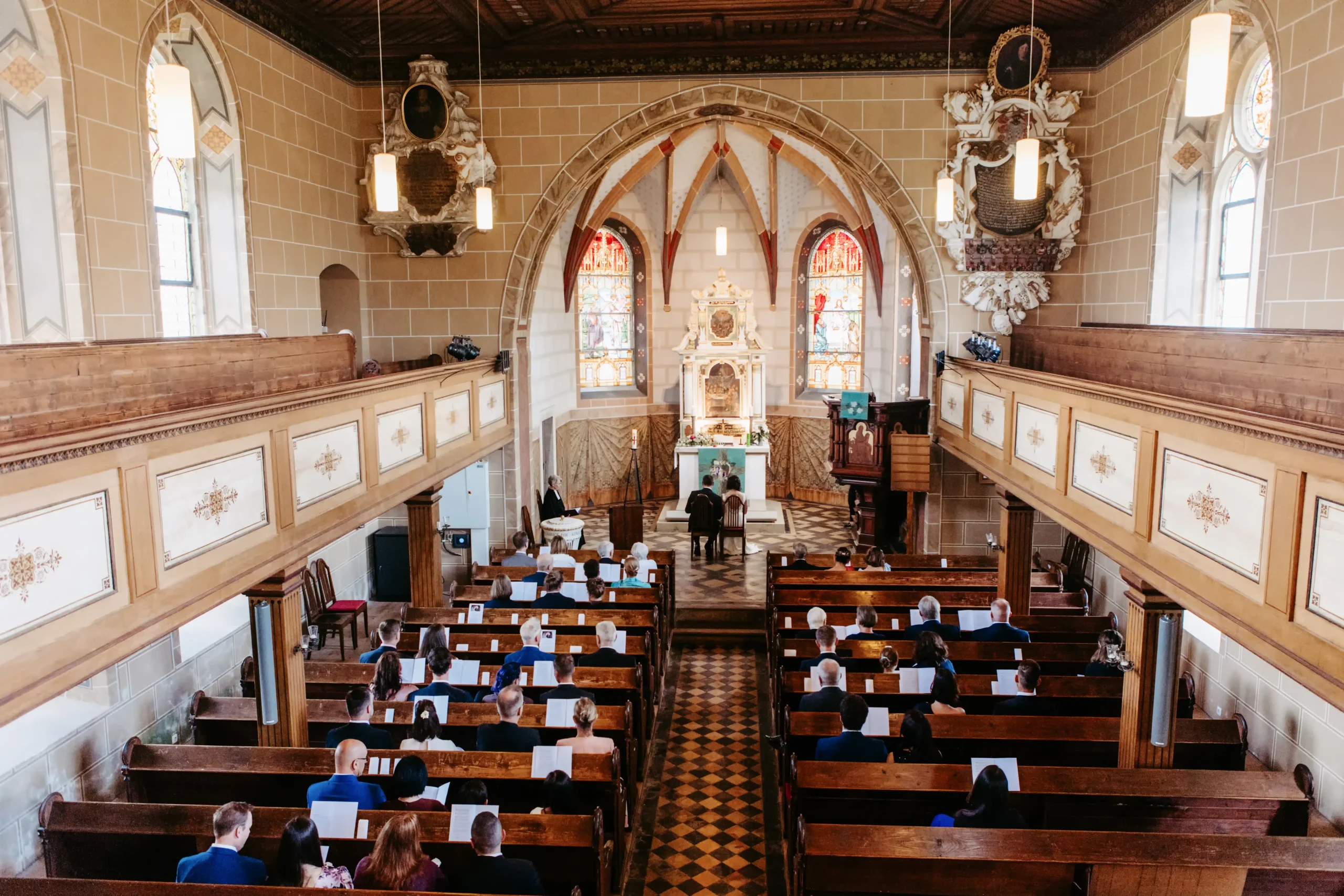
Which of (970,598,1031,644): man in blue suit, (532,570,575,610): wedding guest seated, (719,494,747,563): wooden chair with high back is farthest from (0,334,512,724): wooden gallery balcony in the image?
(719,494,747,563): wooden chair with high back

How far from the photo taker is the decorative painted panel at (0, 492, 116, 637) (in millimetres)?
4199

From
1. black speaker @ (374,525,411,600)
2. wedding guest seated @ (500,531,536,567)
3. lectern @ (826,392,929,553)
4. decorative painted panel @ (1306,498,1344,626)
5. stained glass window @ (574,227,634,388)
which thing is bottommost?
black speaker @ (374,525,411,600)

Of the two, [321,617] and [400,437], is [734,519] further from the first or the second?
[400,437]

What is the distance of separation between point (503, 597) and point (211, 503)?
3.58 meters

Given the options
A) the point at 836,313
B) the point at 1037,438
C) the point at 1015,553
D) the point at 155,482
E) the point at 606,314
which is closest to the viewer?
the point at 155,482

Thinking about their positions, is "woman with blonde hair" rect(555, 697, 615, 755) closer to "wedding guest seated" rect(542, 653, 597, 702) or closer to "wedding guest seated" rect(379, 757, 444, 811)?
"wedding guest seated" rect(542, 653, 597, 702)

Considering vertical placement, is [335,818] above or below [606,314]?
below

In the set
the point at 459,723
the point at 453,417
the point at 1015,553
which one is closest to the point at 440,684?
the point at 459,723

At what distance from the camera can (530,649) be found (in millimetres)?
7746

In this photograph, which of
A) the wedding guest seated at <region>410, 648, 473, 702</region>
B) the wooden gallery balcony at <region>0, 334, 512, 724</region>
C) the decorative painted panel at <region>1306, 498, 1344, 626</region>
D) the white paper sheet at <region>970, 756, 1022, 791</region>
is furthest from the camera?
the wedding guest seated at <region>410, 648, 473, 702</region>

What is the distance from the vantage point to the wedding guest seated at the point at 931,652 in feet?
24.0

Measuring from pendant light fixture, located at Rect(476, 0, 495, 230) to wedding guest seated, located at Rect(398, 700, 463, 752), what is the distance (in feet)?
22.0

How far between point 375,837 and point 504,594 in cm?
373

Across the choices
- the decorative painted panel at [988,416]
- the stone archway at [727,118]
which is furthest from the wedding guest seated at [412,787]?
the stone archway at [727,118]
